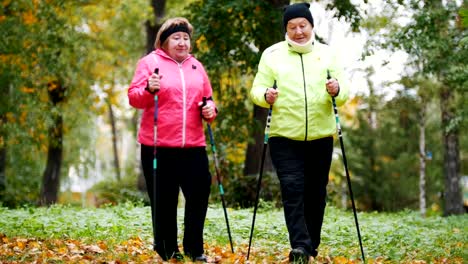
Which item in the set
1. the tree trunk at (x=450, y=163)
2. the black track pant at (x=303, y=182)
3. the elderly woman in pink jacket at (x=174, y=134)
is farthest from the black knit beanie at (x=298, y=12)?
the tree trunk at (x=450, y=163)

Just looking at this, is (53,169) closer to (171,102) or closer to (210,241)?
(210,241)

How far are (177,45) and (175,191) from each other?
4.20ft

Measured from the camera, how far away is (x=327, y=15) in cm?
1538

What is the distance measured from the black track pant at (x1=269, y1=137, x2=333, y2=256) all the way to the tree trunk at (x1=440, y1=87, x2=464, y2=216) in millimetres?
15052

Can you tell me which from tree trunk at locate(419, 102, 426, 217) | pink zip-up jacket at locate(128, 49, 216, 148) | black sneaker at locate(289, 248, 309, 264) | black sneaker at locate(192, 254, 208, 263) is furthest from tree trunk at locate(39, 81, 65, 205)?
black sneaker at locate(289, 248, 309, 264)

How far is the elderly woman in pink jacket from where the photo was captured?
6188 mm

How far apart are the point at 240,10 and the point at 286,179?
Result: 28.2 feet

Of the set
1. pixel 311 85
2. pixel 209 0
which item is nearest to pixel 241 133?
pixel 209 0

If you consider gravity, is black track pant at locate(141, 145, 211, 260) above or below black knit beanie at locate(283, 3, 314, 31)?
below

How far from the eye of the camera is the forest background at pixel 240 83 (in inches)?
584

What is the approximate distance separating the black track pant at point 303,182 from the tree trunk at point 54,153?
15303mm

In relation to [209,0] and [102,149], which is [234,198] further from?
[102,149]

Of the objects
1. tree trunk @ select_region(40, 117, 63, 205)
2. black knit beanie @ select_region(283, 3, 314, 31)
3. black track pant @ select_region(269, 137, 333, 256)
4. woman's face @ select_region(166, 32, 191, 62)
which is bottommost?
tree trunk @ select_region(40, 117, 63, 205)

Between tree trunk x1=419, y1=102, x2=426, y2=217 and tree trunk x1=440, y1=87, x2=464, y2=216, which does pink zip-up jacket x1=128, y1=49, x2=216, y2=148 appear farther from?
tree trunk x1=419, y1=102, x2=426, y2=217
